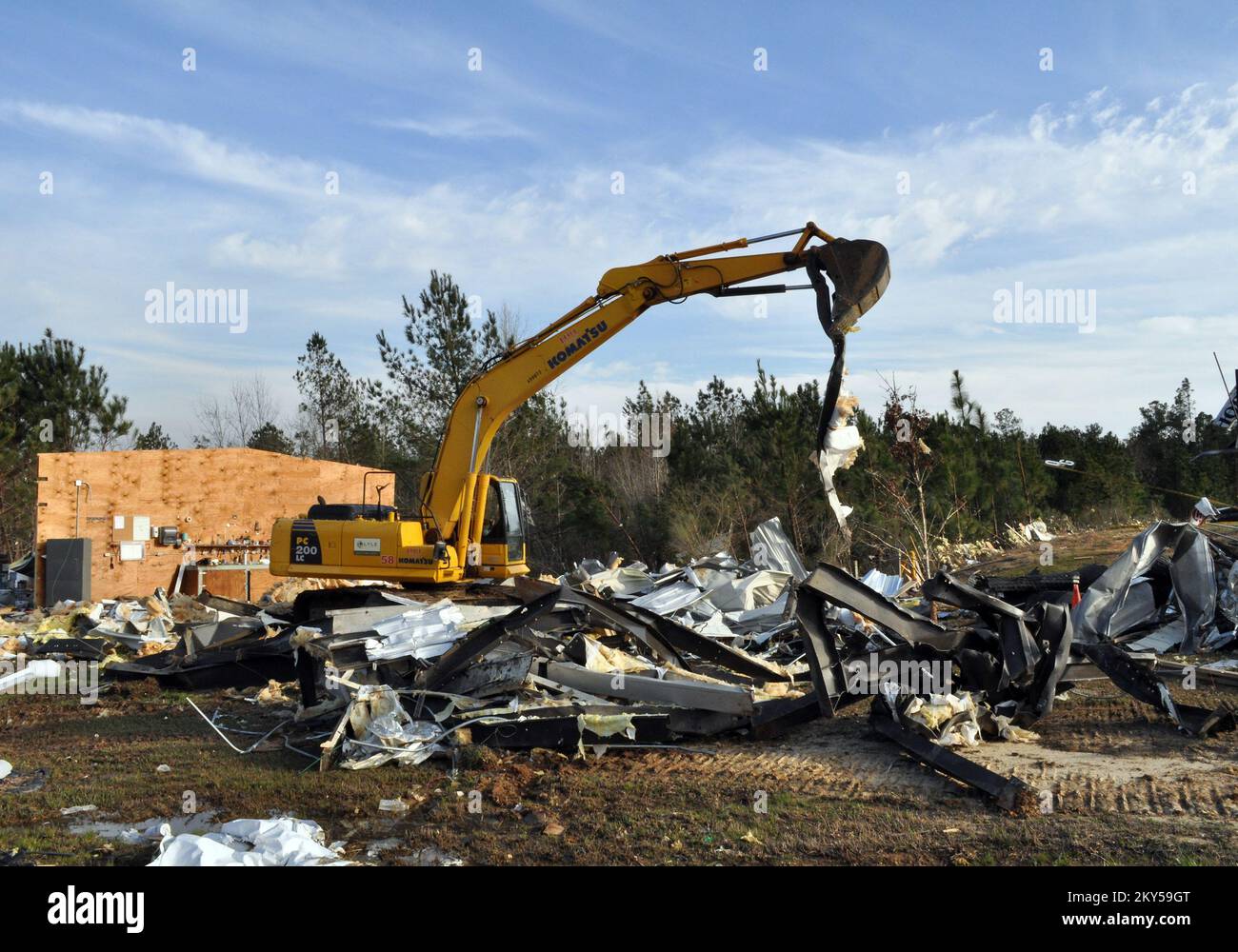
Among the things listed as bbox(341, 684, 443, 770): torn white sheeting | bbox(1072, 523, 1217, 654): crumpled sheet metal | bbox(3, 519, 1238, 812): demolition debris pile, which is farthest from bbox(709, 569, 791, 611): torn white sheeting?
bbox(341, 684, 443, 770): torn white sheeting

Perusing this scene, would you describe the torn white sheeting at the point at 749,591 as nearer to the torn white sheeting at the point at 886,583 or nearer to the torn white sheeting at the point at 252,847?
the torn white sheeting at the point at 886,583

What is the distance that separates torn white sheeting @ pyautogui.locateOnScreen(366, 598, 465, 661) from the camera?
28.5 ft

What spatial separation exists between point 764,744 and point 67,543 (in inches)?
661

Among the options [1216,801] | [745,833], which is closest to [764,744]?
[745,833]

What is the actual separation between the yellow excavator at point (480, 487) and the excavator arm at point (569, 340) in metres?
0.01

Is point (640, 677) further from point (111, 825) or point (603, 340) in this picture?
point (603, 340)

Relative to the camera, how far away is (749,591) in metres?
13.6

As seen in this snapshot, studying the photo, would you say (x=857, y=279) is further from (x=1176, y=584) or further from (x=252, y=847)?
(x=252, y=847)

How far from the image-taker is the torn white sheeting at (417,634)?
8688 millimetres

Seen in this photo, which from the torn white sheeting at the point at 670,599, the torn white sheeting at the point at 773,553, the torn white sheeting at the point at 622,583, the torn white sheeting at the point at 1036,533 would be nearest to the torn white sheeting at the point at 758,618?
the torn white sheeting at the point at 670,599

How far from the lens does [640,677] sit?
801 cm

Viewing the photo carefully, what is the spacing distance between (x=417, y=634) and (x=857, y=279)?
584 cm

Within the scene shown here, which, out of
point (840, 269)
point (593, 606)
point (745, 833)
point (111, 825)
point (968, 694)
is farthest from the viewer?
point (840, 269)
